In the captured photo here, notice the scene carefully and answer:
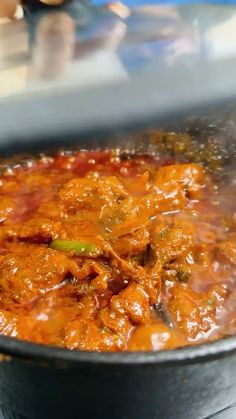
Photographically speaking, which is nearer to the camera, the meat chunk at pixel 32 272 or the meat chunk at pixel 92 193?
the meat chunk at pixel 32 272

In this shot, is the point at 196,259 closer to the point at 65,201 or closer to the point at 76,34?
the point at 65,201

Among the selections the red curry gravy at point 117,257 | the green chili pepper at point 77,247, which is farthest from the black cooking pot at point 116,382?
the green chili pepper at point 77,247

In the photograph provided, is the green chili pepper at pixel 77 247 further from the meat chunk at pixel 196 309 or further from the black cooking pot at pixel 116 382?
the black cooking pot at pixel 116 382

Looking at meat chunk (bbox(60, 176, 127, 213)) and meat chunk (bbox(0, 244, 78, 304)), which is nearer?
meat chunk (bbox(0, 244, 78, 304))

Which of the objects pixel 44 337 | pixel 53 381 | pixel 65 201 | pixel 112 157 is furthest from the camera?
pixel 112 157

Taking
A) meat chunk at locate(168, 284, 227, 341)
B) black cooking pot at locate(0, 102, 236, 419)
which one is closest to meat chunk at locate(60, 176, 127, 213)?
meat chunk at locate(168, 284, 227, 341)

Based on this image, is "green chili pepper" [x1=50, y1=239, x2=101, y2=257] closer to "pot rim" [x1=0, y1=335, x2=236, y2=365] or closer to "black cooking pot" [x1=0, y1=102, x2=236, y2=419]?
"black cooking pot" [x1=0, y1=102, x2=236, y2=419]

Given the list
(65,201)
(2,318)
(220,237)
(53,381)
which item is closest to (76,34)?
(65,201)
